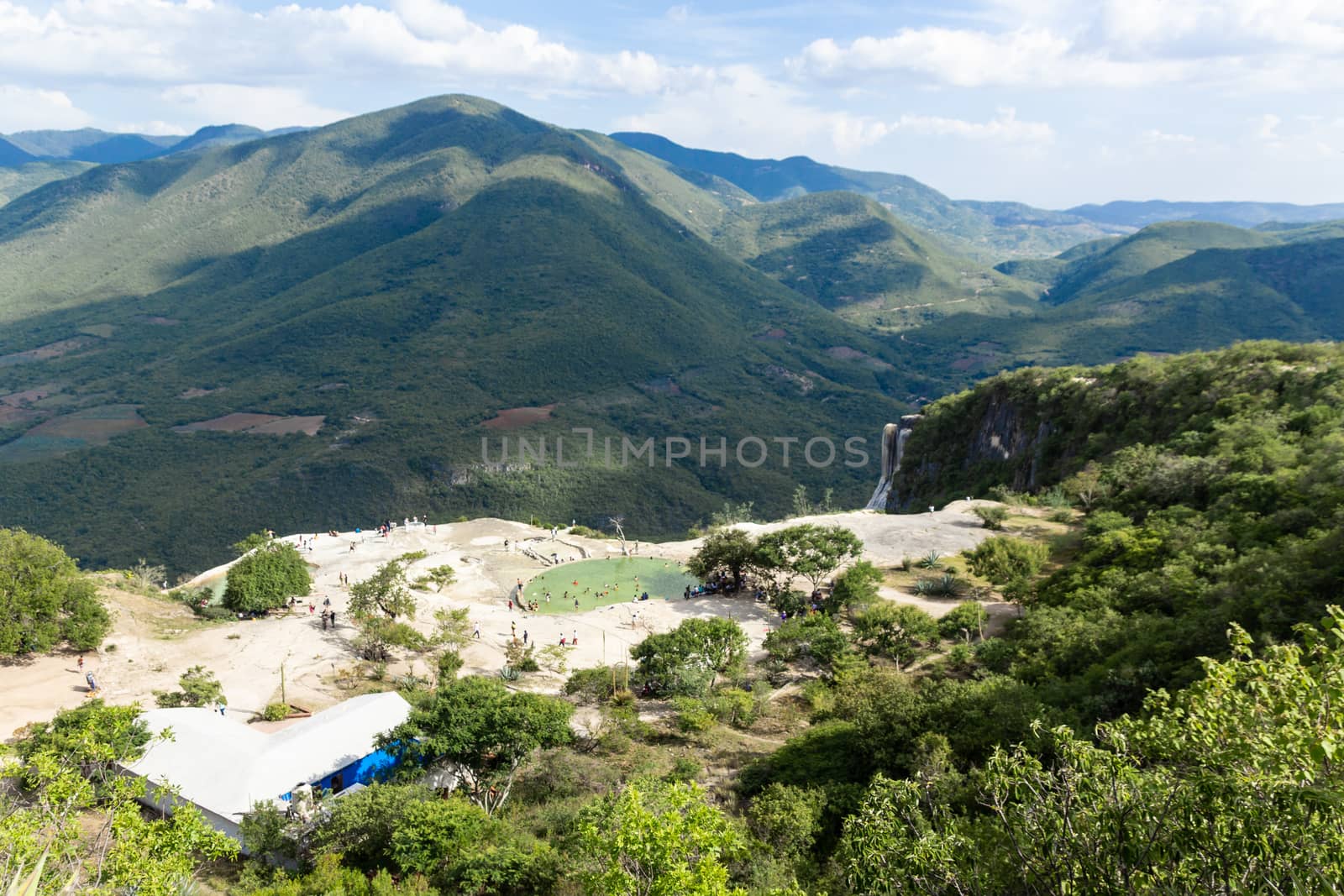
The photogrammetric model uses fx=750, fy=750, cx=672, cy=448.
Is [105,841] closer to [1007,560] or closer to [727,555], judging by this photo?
[727,555]

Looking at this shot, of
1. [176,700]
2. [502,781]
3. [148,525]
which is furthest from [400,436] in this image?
[502,781]

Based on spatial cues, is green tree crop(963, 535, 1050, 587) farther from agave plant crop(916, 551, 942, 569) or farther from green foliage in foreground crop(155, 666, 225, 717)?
green foliage in foreground crop(155, 666, 225, 717)

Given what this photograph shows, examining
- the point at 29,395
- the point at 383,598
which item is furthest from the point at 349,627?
the point at 29,395

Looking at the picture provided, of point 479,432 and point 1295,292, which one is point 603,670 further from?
point 1295,292

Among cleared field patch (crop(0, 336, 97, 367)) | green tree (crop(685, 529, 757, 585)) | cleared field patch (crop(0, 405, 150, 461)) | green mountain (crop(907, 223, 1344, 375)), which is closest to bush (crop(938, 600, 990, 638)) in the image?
green tree (crop(685, 529, 757, 585))

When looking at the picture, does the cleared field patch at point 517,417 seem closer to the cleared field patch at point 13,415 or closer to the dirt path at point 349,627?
the dirt path at point 349,627

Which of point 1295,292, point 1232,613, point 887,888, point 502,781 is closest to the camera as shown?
point 887,888
